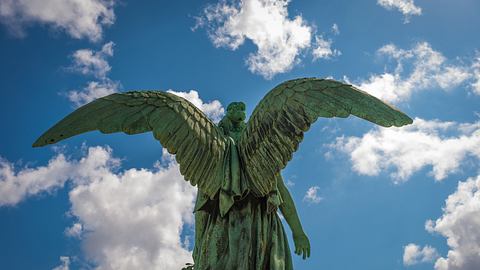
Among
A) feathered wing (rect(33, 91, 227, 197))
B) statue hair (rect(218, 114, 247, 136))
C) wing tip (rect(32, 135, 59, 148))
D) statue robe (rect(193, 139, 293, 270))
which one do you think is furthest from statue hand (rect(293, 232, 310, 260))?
wing tip (rect(32, 135, 59, 148))

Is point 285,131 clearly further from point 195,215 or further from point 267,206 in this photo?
point 195,215

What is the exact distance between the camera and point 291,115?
6.40m

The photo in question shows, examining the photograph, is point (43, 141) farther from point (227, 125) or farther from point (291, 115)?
point (291, 115)

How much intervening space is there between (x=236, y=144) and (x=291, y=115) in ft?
3.77

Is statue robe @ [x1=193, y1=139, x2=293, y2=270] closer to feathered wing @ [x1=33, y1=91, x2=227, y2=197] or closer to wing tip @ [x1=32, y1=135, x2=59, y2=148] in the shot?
feathered wing @ [x1=33, y1=91, x2=227, y2=197]

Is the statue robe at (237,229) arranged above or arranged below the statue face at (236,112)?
below

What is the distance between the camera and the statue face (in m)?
7.87

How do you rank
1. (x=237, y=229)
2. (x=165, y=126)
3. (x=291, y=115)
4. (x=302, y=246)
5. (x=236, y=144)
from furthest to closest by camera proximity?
(x=302, y=246)
(x=236, y=144)
(x=237, y=229)
(x=165, y=126)
(x=291, y=115)

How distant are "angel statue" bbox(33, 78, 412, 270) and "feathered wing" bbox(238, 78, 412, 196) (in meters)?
0.01

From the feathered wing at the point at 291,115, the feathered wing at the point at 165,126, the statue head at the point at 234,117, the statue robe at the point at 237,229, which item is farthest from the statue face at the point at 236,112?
the feathered wing at the point at 291,115

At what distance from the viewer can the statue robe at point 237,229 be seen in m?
6.94

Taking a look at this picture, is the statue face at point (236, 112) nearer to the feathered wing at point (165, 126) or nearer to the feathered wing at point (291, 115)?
the feathered wing at point (165, 126)

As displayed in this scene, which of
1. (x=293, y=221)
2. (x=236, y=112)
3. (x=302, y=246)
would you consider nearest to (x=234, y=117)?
(x=236, y=112)

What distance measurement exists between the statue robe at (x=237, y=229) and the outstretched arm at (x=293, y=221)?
0.29 meters
